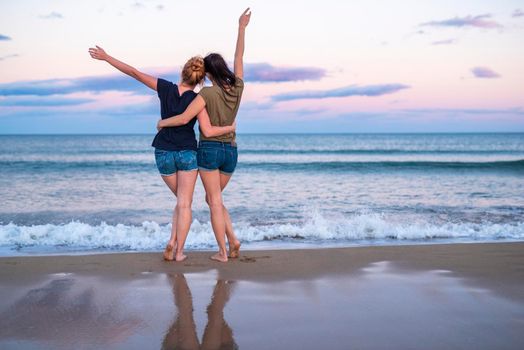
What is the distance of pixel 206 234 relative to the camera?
7023mm

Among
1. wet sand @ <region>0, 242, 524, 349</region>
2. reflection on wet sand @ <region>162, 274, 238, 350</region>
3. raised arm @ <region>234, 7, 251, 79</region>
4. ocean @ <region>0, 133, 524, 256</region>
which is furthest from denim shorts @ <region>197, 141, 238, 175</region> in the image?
ocean @ <region>0, 133, 524, 256</region>

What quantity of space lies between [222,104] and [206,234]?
8.19 feet

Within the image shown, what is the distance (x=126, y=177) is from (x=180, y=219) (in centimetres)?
1444

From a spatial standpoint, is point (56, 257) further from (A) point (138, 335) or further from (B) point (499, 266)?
(B) point (499, 266)

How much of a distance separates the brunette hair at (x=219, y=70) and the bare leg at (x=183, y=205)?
905mm

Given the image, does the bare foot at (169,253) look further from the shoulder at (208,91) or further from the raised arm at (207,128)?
the shoulder at (208,91)

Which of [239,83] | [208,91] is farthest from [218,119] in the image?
[239,83]

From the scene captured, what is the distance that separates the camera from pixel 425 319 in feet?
10.9

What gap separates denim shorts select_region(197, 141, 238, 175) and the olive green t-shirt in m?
0.05

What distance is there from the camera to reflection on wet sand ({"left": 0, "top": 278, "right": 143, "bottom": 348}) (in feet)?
10.0

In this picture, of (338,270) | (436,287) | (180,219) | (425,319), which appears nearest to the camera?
(425,319)

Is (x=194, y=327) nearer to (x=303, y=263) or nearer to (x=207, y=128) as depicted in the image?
(x=303, y=263)

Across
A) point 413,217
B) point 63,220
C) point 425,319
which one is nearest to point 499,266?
point 425,319

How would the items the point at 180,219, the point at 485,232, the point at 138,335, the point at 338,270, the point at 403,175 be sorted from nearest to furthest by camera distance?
the point at 138,335
the point at 338,270
the point at 180,219
the point at 485,232
the point at 403,175
